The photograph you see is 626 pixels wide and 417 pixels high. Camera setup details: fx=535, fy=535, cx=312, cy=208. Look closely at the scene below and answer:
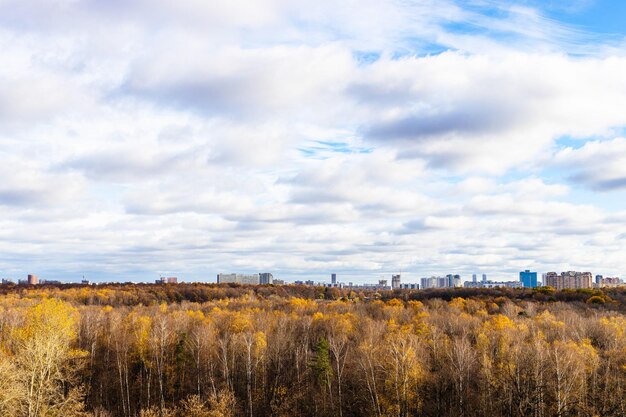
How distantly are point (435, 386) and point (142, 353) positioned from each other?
2041 inches

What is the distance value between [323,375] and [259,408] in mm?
→ 12835

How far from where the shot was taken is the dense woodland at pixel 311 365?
59.8 metres

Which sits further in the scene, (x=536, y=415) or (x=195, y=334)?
(x=195, y=334)

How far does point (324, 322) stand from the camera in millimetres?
118125

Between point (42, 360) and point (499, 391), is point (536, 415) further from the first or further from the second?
point (42, 360)

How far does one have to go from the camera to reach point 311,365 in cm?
8675

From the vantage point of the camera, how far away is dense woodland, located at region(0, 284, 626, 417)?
59812mm

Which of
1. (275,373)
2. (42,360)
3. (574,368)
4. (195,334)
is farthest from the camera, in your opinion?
(195,334)

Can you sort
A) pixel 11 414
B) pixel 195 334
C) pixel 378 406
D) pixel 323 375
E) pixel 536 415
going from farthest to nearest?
pixel 195 334
pixel 323 375
pixel 378 406
pixel 536 415
pixel 11 414

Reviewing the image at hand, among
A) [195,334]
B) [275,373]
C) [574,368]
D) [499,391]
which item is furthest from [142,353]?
[574,368]

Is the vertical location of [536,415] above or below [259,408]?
above

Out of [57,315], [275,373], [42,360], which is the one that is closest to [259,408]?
[275,373]

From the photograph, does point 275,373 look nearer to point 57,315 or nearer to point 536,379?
point 57,315

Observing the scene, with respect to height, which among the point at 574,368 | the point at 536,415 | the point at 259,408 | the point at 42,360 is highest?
the point at 42,360
